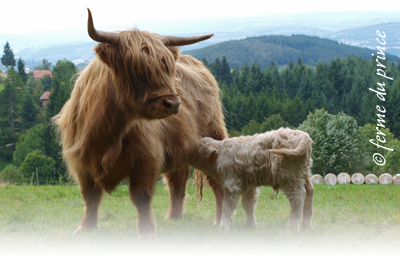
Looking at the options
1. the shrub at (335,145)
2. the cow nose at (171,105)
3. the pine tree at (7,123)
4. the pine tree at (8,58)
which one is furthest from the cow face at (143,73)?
the pine tree at (8,58)

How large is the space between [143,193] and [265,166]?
60.1 inches

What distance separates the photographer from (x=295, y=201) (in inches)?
172

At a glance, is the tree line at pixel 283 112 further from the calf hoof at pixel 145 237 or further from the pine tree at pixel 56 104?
the calf hoof at pixel 145 237

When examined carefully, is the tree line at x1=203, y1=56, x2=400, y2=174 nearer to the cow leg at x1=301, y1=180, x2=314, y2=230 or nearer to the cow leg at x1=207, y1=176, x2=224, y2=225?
the cow leg at x1=207, y1=176, x2=224, y2=225

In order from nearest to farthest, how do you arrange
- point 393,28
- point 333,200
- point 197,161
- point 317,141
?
point 197,161, point 333,200, point 393,28, point 317,141

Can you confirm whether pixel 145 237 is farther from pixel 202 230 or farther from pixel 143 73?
pixel 143 73

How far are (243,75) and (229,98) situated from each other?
25.3 meters

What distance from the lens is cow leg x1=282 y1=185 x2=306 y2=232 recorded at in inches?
172

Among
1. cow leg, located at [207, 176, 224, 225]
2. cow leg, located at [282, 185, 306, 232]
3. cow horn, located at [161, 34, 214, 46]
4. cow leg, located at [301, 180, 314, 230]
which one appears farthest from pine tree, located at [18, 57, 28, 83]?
cow leg, located at [282, 185, 306, 232]

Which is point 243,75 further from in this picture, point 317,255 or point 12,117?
point 317,255

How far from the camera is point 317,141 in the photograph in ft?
148

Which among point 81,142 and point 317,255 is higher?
point 81,142

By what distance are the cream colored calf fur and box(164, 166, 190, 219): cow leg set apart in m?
1.20

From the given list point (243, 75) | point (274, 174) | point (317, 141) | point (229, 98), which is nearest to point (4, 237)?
point (274, 174)
